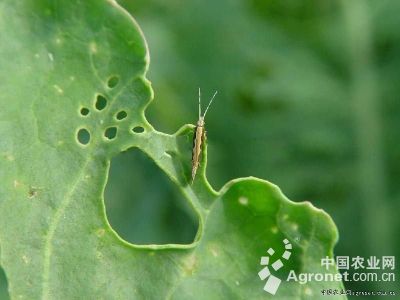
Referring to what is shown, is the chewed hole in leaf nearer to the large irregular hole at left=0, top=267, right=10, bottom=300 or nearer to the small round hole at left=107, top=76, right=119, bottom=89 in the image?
the small round hole at left=107, top=76, right=119, bottom=89

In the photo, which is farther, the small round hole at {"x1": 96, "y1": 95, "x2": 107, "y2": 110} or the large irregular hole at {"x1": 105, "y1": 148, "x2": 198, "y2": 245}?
the large irregular hole at {"x1": 105, "y1": 148, "x2": 198, "y2": 245}

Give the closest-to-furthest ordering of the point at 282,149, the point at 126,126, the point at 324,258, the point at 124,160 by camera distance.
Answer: the point at 324,258, the point at 126,126, the point at 124,160, the point at 282,149

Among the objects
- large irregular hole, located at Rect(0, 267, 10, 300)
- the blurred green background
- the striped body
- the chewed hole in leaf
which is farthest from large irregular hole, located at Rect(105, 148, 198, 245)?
the chewed hole in leaf

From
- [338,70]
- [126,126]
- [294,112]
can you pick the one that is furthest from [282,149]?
[126,126]

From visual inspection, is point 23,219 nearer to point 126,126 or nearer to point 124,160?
point 126,126

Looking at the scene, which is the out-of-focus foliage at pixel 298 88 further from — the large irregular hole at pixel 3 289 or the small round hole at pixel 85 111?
the small round hole at pixel 85 111

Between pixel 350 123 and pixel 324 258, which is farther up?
pixel 324 258

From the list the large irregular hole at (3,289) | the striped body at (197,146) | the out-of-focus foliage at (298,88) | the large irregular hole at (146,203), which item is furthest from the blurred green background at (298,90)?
the striped body at (197,146)
